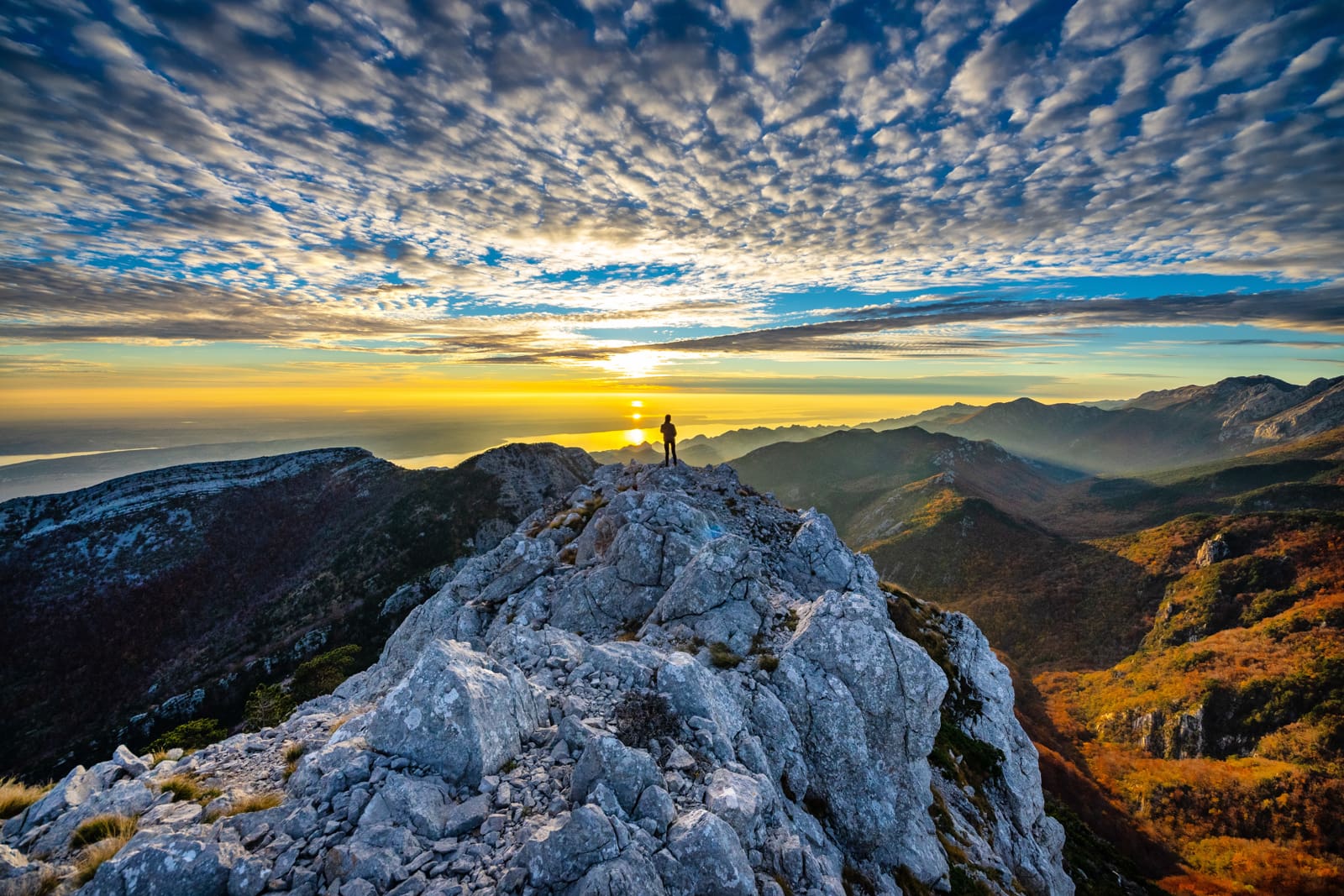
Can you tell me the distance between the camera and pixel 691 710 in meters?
14.3

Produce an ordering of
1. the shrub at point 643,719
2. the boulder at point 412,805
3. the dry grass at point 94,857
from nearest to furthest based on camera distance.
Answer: the dry grass at point 94,857 → the boulder at point 412,805 → the shrub at point 643,719

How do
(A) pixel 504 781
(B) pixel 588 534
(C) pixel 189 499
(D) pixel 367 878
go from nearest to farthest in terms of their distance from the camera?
(D) pixel 367 878 < (A) pixel 504 781 < (B) pixel 588 534 < (C) pixel 189 499

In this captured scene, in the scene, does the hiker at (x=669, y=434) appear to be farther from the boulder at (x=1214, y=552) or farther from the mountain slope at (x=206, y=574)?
the boulder at (x=1214, y=552)

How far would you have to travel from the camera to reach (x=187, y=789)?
35.6 feet

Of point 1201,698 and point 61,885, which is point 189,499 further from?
point 1201,698

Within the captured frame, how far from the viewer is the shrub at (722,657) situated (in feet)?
61.5

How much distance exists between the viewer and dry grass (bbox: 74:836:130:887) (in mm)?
8031

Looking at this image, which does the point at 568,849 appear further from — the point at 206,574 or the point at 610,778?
the point at 206,574

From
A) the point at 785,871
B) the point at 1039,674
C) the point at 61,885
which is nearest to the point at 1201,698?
the point at 1039,674

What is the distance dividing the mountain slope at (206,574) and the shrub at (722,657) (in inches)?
3103

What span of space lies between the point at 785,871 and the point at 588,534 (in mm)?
23004

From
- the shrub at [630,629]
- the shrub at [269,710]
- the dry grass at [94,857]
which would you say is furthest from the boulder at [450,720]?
the shrub at [269,710]

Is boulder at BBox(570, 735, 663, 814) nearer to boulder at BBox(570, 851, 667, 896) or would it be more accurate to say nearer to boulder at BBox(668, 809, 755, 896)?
boulder at BBox(668, 809, 755, 896)

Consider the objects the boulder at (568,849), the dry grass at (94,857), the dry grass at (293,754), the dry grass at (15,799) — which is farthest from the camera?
the dry grass at (293,754)
